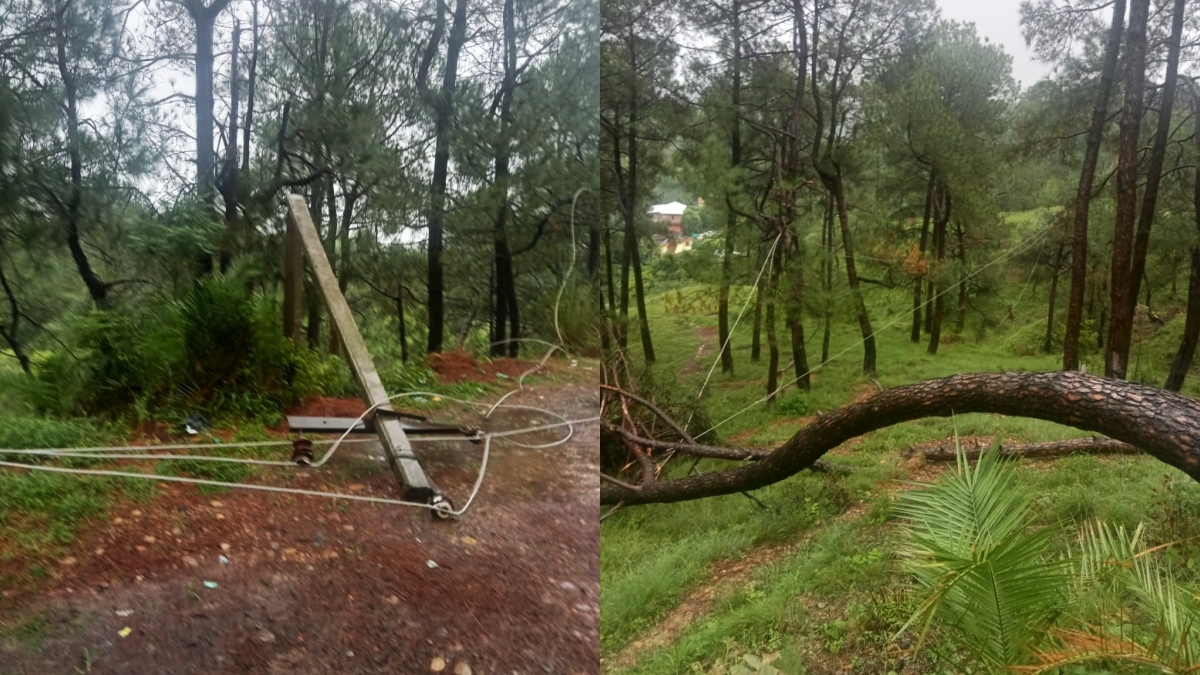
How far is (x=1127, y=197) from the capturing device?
1.78 metres

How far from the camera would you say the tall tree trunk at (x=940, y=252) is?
1903 millimetres

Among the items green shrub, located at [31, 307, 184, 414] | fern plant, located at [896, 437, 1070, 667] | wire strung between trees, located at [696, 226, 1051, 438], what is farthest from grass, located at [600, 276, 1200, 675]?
green shrub, located at [31, 307, 184, 414]

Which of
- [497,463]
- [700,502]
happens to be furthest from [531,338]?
[700,502]

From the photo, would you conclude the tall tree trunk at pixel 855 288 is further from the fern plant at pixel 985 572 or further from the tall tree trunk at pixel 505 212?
the tall tree trunk at pixel 505 212

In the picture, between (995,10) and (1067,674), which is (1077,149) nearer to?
(995,10)

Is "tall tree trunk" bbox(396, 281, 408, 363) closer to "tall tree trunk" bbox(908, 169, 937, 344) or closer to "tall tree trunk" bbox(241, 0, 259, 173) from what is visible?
"tall tree trunk" bbox(241, 0, 259, 173)

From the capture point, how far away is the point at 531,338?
128 cm

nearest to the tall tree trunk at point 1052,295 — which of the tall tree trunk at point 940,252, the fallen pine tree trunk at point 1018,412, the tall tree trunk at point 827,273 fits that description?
the tall tree trunk at point 940,252

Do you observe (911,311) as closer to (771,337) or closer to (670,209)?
(771,337)

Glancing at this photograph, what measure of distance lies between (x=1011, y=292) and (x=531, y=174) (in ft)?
4.89

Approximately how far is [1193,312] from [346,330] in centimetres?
217

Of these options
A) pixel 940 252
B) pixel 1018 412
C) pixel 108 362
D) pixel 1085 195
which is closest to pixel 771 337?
pixel 940 252

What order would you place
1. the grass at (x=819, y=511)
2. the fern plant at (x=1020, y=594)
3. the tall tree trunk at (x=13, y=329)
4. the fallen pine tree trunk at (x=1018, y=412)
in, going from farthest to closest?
the grass at (x=819, y=511) < the fallen pine tree trunk at (x=1018, y=412) < the fern plant at (x=1020, y=594) < the tall tree trunk at (x=13, y=329)

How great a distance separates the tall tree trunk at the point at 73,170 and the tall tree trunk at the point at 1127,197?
2.29m
